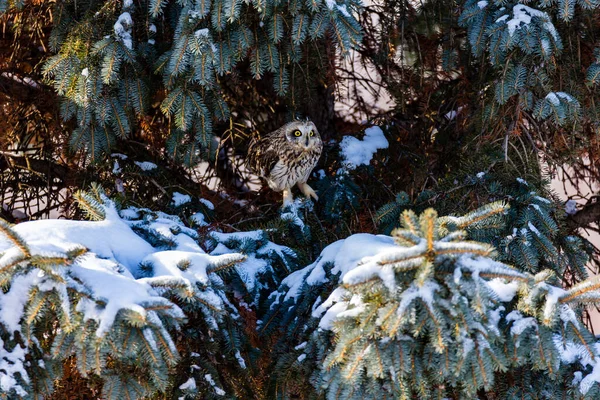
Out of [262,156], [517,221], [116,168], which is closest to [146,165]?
[116,168]

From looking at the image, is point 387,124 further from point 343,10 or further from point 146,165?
point 146,165

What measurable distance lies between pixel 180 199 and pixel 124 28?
1.00 metres

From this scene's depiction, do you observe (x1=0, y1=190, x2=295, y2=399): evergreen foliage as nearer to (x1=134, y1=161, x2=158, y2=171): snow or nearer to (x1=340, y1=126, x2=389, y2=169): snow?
(x1=134, y1=161, x2=158, y2=171): snow

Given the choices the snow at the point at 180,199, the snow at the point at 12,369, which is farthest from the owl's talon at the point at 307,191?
the snow at the point at 12,369

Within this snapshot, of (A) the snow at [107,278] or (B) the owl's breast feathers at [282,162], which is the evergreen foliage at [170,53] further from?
(A) the snow at [107,278]

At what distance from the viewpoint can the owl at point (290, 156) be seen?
4.90 metres

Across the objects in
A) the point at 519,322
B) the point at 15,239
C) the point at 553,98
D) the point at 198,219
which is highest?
the point at 553,98

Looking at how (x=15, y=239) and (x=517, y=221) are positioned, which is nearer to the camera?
(x=15, y=239)

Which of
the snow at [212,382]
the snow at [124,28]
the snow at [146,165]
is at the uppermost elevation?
the snow at [124,28]

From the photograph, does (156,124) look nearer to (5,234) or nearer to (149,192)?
(149,192)

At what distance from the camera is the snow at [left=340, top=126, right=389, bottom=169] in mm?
4840

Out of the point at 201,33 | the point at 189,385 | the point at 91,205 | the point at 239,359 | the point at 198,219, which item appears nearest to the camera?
the point at 189,385

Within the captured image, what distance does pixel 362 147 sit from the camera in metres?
4.90

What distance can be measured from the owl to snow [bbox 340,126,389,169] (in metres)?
0.18
